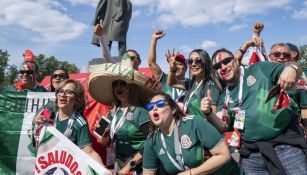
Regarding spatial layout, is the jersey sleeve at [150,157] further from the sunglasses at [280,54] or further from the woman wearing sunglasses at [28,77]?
the woman wearing sunglasses at [28,77]

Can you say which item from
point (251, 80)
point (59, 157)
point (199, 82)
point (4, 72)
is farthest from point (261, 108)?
point (4, 72)

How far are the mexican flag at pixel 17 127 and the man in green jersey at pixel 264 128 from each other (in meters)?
2.72

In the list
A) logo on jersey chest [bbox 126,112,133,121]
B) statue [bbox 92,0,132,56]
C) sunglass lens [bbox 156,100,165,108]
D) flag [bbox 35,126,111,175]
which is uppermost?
statue [bbox 92,0,132,56]

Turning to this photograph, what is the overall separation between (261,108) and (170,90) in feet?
5.04

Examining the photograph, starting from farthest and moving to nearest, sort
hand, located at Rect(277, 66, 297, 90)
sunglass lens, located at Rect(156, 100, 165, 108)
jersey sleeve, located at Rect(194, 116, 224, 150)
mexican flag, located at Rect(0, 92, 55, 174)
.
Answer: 1. mexican flag, located at Rect(0, 92, 55, 174)
2. sunglass lens, located at Rect(156, 100, 165, 108)
3. jersey sleeve, located at Rect(194, 116, 224, 150)
4. hand, located at Rect(277, 66, 297, 90)

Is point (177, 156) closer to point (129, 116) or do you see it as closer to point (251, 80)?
point (129, 116)

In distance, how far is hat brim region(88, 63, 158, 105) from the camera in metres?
3.80

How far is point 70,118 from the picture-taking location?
3.62 metres

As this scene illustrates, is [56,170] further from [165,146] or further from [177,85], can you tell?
[177,85]

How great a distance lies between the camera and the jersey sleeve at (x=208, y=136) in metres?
2.88

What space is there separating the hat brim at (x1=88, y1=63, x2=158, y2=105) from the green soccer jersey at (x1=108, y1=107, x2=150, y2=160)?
0.32 m

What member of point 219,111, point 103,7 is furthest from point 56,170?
point 103,7

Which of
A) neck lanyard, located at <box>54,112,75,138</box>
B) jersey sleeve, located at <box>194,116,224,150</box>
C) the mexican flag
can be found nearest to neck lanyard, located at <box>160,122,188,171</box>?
jersey sleeve, located at <box>194,116,224,150</box>

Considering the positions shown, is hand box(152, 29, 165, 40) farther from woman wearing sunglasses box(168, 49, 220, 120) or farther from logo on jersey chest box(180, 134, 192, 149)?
logo on jersey chest box(180, 134, 192, 149)
